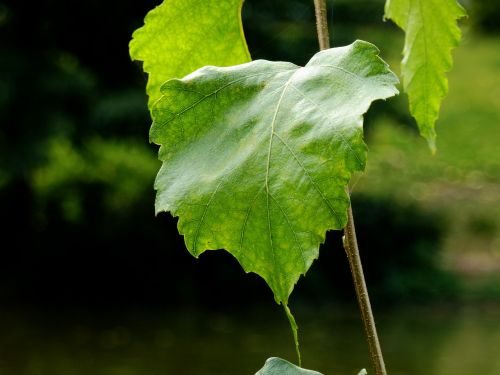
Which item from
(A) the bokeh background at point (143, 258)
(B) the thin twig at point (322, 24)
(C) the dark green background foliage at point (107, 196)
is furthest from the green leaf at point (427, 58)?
(C) the dark green background foliage at point (107, 196)

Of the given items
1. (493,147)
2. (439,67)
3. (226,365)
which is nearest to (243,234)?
(439,67)

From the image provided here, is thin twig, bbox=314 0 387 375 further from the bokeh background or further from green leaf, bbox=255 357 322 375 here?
the bokeh background

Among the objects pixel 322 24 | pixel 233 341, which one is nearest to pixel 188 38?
pixel 322 24

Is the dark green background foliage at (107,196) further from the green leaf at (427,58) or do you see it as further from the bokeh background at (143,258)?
the green leaf at (427,58)

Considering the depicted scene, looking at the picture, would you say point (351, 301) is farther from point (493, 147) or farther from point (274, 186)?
point (274, 186)

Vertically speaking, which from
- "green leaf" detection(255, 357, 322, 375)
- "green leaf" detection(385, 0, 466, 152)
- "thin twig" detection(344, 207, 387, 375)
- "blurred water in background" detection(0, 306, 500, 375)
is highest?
"green leaf" detection(385, 0, 466, 152)

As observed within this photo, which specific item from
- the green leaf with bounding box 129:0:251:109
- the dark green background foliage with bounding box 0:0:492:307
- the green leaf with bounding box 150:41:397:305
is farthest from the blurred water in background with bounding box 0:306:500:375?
the green leaf with bounding box 150:41:397:305

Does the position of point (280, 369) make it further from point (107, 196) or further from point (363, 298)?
point (107, 196)
